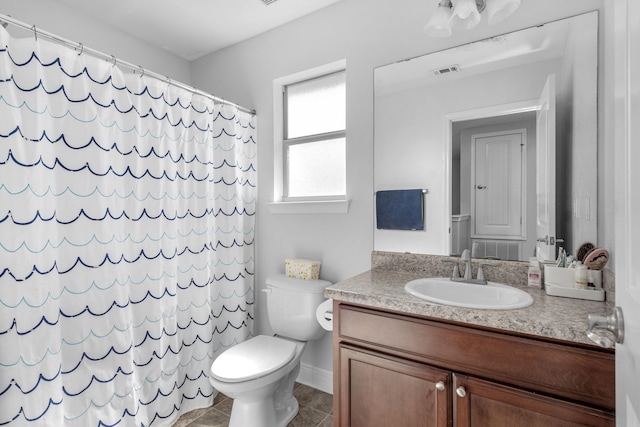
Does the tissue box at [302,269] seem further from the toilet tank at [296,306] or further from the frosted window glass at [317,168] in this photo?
the frosted window glass at [317,168]

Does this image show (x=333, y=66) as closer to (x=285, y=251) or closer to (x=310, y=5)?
(x=310, y=5)

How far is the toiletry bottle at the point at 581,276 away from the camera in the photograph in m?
1.26

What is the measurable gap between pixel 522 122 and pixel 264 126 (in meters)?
1.60

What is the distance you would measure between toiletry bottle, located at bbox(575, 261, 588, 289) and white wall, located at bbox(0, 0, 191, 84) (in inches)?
111

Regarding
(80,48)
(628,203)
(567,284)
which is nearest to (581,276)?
(567,284)

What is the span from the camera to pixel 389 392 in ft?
4.25

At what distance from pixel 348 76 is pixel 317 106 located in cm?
36

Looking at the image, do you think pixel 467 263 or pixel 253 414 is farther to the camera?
pixel 253 414

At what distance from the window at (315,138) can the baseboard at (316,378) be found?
1.15m

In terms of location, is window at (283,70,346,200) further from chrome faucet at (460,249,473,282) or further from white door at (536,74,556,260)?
white door at (536,74,556,260)

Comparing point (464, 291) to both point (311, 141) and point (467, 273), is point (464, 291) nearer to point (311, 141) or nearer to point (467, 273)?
point (467, 273)

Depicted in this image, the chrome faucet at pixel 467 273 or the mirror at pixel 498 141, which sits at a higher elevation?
the mirror at pixel 498 141

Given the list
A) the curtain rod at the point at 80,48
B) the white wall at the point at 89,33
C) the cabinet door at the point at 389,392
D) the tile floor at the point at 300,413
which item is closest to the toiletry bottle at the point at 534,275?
the cabinet door at the point at 389,392

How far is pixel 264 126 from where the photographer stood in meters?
2.41
